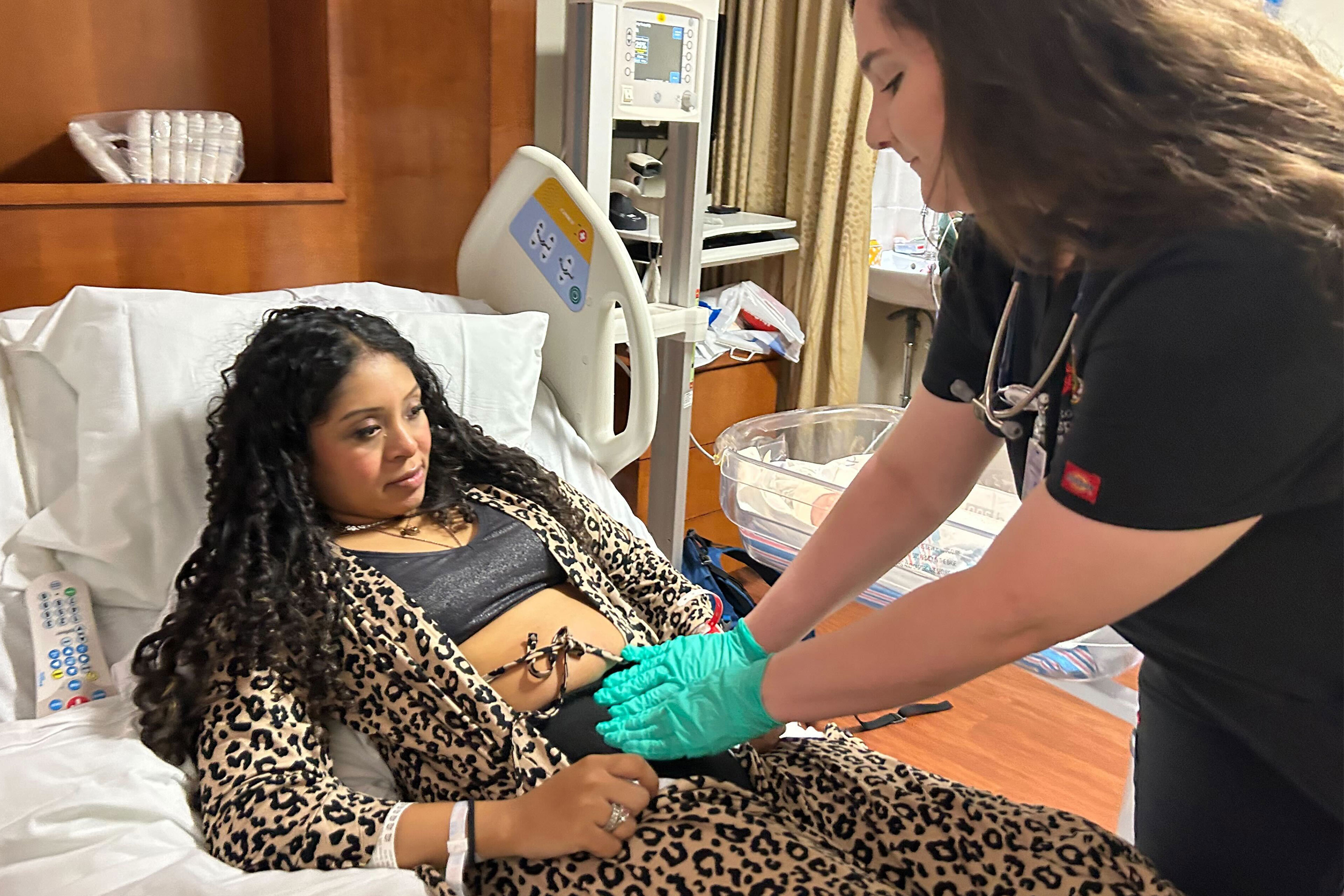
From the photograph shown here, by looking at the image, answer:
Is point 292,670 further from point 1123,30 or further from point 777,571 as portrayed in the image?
point 777,571

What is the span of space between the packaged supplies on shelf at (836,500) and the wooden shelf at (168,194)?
96 cm

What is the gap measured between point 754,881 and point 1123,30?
0.86 metres

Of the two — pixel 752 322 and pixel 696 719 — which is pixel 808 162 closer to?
Result: pixel 752 322

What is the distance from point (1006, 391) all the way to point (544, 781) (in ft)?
2.34

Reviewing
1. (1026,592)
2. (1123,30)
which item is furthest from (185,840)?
(1123,30)

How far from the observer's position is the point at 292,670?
126cm

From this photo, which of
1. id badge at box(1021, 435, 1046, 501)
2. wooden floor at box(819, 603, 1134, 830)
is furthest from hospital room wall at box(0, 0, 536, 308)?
id badge at box(1021, 435, 1046, 501)

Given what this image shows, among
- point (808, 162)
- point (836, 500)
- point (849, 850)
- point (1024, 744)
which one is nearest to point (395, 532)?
point (836, 500)

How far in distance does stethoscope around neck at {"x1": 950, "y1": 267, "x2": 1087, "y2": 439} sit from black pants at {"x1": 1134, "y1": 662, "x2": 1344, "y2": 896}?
0.31 meters

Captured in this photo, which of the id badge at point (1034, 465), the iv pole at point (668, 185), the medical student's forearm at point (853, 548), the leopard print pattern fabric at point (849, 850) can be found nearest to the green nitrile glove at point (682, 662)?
the medical student's forearm at point (853, 548)

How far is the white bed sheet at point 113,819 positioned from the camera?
3.37ft

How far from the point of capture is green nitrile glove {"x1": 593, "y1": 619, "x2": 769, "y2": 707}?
4.36 feet

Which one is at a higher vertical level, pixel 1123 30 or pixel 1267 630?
pixel 1123 30

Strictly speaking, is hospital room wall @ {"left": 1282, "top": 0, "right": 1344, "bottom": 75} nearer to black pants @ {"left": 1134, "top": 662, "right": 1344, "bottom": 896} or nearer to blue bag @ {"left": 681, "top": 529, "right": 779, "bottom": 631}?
blue bag @ {"left": 681, "top": 529, "right": 779, "bottom": 631}
